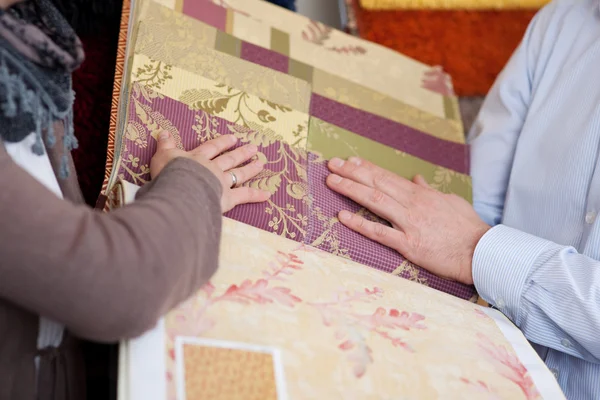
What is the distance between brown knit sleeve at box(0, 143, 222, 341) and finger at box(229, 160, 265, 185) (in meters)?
0.23

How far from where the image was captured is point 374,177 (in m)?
0.96

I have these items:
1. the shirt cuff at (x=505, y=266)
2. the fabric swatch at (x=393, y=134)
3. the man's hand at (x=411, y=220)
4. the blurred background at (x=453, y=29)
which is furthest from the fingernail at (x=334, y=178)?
the blurred background at (x=453, y=29)

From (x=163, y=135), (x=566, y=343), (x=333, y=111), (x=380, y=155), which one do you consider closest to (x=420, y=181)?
(x=380, y=155)

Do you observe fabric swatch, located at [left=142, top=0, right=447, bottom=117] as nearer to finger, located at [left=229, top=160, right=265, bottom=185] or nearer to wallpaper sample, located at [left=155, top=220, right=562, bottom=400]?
finger, located at [left=229, top=160, right=265, bottom=185]

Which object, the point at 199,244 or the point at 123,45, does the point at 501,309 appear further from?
the point at 123,45

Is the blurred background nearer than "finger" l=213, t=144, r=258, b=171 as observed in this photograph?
No

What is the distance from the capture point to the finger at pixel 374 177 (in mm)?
943

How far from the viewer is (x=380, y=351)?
0.63 metres

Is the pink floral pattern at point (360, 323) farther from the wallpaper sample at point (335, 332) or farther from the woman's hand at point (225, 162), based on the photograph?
the woman's hand at point (225, 162)

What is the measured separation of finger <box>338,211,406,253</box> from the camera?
2.92 feet

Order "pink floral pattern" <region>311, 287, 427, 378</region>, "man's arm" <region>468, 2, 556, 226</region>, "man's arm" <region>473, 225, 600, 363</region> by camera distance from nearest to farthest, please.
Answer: "pink floral pattern" <region>311, 287, 427, 378</region> → "man's arm" <region>473, 225, 600, 363</region> → "man's arm" <region>468, 2, 556, 226</region>

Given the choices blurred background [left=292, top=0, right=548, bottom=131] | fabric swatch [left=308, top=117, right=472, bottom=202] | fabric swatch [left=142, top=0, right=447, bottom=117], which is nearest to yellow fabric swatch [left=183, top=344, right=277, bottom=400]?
fabric swatch [left=308, top=117, right=472, bottom=202]

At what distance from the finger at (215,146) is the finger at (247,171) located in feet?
0.11

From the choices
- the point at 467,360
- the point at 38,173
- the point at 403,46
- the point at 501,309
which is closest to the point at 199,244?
the point at 38,173
